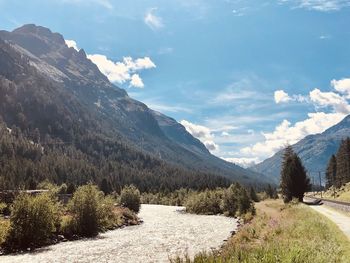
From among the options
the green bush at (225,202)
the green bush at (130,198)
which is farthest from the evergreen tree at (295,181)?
the green bush at (130,198)

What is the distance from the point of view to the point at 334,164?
189m

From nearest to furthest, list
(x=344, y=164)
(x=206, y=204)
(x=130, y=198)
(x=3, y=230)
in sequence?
(x=3, y=230) < (x=130, y=198) < (x=206, y=204) < (x=344, y=164)

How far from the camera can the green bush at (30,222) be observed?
53.8 metres

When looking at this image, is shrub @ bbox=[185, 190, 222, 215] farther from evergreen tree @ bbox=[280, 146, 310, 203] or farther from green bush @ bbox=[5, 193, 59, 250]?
green bush @ bbox=[5, 193, 59, 250]

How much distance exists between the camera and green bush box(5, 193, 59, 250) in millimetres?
53844

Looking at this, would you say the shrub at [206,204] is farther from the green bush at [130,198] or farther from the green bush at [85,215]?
the green bush at [85,215]

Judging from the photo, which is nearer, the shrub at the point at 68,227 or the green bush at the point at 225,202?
the shrub at the point at 68,227

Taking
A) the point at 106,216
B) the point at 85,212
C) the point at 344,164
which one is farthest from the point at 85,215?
the point at 344,164

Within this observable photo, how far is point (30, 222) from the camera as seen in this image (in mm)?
55562

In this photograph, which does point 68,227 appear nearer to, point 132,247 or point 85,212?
point 85,212

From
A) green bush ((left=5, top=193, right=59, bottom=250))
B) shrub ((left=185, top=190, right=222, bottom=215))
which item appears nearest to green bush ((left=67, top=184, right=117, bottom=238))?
green bush ((left=5, top=193, right=59, bottom=250))

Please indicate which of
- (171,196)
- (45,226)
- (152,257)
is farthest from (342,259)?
(171,196)

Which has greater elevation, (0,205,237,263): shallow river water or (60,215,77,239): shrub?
(60,215,77,239): shrub

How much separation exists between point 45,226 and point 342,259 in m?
43.7
